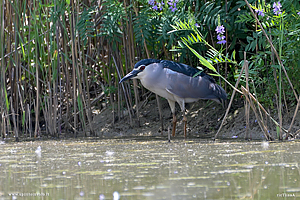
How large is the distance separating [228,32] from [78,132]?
2.45 meters

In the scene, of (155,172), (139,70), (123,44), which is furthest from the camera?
(123,44)

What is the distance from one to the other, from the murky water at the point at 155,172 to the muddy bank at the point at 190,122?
5.22 feet

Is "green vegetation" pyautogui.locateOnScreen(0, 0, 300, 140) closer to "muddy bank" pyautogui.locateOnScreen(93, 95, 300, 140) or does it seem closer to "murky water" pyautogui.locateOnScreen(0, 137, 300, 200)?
"muddy bank" pyautogui.locateOnScreen(93, 95, 300, 140)

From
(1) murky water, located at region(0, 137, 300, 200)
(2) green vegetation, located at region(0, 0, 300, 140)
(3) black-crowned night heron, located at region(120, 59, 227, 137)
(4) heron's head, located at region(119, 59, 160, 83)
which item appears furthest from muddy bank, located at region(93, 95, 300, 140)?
(1) murky water, located at region(0, 137, 300, 200)

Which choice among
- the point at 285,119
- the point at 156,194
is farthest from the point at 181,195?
the point at 285,119

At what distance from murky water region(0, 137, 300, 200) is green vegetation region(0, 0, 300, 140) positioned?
1.37 metres

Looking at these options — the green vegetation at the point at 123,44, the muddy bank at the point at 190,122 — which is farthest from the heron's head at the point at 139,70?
the muddy bank at the point at 190,122

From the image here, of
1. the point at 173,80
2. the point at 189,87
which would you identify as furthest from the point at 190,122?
the point at 173,80

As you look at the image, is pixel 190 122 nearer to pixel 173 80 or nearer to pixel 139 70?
pixel 173 80

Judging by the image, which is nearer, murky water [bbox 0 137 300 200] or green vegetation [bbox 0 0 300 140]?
murky water [bbox 0 137 300 200]

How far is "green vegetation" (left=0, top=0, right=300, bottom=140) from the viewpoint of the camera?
5.14 meters

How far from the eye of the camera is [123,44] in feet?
20.4

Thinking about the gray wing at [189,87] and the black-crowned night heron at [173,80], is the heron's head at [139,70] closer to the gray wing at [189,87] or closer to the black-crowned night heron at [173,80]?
the black-crowned night heron at [173,80]

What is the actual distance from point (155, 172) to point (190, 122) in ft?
11.8
